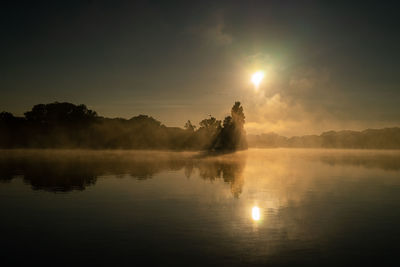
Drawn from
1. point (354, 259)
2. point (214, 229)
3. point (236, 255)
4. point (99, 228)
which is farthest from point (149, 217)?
point (354, 259)

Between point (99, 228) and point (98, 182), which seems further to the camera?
point (98, 182)

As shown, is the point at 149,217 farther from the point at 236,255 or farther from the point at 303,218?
the point at 303,218

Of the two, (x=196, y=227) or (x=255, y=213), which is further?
(x=255, y=213)

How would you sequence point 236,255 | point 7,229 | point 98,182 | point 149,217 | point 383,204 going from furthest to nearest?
point 98,182 < point 383,204 < point 149,217 < point 7,229 < point 236,255

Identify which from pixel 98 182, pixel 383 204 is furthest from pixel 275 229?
pixel 98 182

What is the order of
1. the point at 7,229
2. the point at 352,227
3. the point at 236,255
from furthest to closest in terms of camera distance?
the point at 352,227 → the point at 7,229 → the point at 236,255

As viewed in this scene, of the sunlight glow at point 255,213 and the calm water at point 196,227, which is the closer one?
the calm water at point 196,227

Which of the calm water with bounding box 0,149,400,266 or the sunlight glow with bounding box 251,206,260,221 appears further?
the sunlight glow with bounding box 251,206,260,221

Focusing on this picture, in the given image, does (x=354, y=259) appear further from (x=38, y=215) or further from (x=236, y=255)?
(x=38, y=215)

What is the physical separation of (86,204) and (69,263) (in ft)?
58.3

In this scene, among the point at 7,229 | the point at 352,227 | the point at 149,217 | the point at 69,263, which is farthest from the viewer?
the point at 149,217

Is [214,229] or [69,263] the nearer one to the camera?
[69,263]

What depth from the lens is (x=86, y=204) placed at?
35.6m

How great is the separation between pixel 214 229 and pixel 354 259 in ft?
34.6
